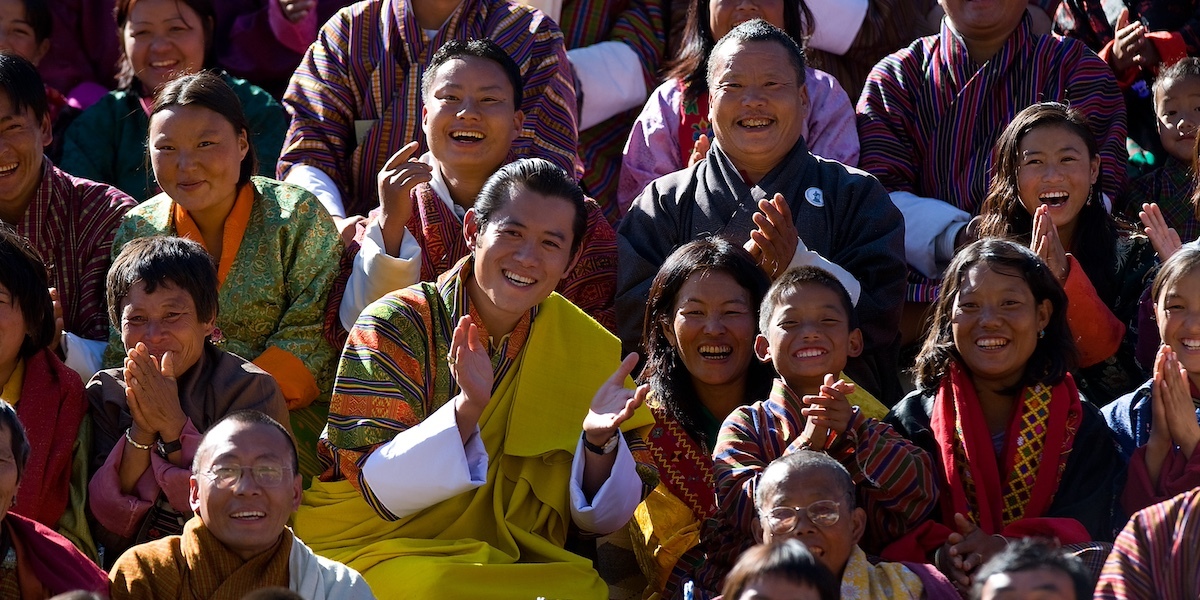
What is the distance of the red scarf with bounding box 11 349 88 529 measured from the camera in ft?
15.1

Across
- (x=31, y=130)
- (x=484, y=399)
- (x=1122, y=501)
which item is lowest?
(x=1122, y=501)

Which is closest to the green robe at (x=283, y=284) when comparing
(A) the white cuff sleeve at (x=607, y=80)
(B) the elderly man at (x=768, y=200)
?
(B) the elderly man at (x=768, y=200)

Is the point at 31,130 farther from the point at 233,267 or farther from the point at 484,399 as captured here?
the point at 484,399

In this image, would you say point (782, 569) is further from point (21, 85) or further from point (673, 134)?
point (21, 85)

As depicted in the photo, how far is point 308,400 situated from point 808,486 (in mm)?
1793

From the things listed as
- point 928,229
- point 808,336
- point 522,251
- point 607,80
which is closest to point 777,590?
point 808,336

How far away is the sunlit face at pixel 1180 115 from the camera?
609cm

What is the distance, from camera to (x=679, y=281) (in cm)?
496

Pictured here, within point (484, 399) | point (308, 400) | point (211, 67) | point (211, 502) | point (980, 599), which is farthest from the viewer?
point (211, 67)

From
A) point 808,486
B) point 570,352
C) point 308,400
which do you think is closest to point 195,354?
point 308,400

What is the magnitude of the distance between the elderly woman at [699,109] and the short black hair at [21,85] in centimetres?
203

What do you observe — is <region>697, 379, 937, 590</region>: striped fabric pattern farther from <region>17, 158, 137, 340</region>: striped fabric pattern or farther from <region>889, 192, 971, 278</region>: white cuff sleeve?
<region>17, 158, 137, 340</region>: striped fabric pattern

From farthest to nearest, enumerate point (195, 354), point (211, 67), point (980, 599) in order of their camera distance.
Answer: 1. point (211, 67)
2. point (195, 354)
3. point (980, 599)

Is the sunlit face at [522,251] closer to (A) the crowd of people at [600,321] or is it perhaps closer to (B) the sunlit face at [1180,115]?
(A) the crowd of people at [600,321]
